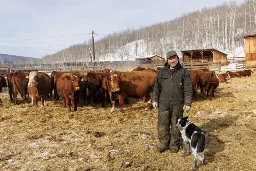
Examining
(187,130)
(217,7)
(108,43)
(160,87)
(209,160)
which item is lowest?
(209,160)

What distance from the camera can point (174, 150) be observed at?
579 cm

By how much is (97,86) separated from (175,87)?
21.2 ft

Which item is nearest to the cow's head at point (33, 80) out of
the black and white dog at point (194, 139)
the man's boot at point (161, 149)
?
the man's boot at point (161, 149)

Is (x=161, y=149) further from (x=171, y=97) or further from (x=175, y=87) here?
(x=175, y=87)

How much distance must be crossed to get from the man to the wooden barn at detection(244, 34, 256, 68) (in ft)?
97.6

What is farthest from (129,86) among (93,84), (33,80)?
(33,80)

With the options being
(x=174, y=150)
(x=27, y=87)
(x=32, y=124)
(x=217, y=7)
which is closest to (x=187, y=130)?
(x=174, y=150)

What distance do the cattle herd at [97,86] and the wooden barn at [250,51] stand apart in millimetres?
22312

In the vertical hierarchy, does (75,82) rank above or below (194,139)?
above

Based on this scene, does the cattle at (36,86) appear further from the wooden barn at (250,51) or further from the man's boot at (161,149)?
the wooden barn at (250,51)

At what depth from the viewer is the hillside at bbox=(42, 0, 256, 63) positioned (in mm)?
79875

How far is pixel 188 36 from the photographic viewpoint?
97.6 metres

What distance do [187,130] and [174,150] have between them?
0.73m

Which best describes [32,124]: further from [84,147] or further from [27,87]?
[27,87]
